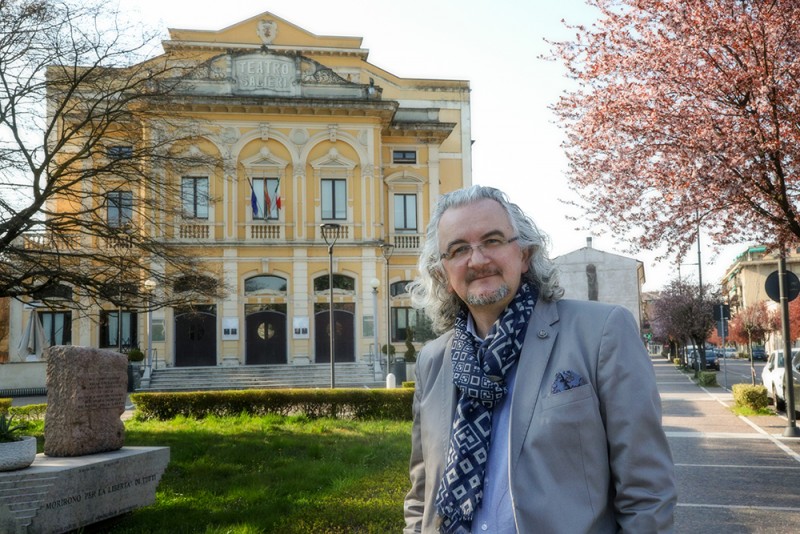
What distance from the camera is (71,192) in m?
14.8

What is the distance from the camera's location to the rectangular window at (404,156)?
40.0 meters

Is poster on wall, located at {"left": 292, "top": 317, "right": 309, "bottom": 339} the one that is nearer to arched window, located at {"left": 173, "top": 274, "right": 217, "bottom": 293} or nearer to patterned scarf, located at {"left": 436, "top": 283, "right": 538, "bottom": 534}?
arched window, located at {"left": 173, "top": 274, "right": 217, "bottom": 293}

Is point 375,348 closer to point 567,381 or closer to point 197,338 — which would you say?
point 197,338

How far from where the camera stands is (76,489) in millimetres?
7137

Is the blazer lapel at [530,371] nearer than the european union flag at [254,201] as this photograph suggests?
Yes

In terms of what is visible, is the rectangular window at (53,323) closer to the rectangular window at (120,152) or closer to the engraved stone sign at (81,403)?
the rectangular window at (120,152)

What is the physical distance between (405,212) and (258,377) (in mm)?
12016

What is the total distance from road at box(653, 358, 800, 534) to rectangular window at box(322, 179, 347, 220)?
2210 cm

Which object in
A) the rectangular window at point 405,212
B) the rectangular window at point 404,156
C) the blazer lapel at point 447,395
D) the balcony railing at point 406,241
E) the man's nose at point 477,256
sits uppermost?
Answer: the rectangular window at point 404,156

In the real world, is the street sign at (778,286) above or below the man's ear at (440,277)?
above

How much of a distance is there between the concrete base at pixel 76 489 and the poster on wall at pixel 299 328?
26985mm

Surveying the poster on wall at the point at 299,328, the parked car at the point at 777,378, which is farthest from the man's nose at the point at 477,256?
the poster on wall at the point at 299,328

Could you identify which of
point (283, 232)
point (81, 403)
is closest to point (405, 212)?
point (283, 232)

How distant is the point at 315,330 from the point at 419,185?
957cm
